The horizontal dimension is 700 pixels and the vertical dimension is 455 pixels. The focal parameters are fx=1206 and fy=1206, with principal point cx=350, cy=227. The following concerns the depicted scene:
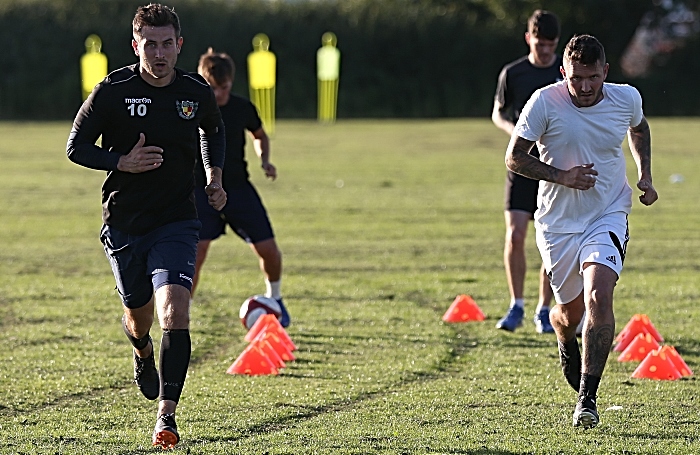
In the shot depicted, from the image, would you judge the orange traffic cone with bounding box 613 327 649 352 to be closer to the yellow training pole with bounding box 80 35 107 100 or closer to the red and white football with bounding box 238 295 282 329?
the red and white football with bounding box 238 295 282 329

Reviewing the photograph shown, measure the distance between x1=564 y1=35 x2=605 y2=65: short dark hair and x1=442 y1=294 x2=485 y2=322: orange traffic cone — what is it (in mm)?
3809

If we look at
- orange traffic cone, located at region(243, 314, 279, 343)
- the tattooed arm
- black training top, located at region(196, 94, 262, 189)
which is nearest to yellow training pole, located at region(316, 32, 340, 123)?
black training top, located at region(196, 94, 262, 189)

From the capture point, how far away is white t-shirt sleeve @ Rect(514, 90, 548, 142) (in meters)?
6.71

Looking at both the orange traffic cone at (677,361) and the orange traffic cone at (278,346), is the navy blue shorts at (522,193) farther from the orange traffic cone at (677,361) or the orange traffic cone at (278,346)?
the orange traffic cone at (278,346)

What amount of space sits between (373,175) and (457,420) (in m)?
18.4

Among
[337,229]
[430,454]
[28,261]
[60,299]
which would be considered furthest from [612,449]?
[337,229]

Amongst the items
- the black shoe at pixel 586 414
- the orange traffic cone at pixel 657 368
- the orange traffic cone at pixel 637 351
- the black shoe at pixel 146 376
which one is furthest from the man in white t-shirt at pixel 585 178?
the black shoe at pixel 146 376

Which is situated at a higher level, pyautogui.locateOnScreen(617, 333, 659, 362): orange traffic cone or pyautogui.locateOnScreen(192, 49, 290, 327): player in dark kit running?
pyautogui.locateOnScreen(192, 49, 290, 327): player in dark kit running

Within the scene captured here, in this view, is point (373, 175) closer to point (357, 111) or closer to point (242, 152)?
point (242, 152)

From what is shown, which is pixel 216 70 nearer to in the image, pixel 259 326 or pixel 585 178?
pixel 259 326

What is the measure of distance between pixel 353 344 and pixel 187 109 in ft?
10.5

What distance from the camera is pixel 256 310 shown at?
9.72m

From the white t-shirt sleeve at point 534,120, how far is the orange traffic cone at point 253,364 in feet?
8.05

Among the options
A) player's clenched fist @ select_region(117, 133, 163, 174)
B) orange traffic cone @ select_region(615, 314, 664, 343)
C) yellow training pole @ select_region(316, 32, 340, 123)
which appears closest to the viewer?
player's clenched fist @ select_region(117, 133, 163, 174)
